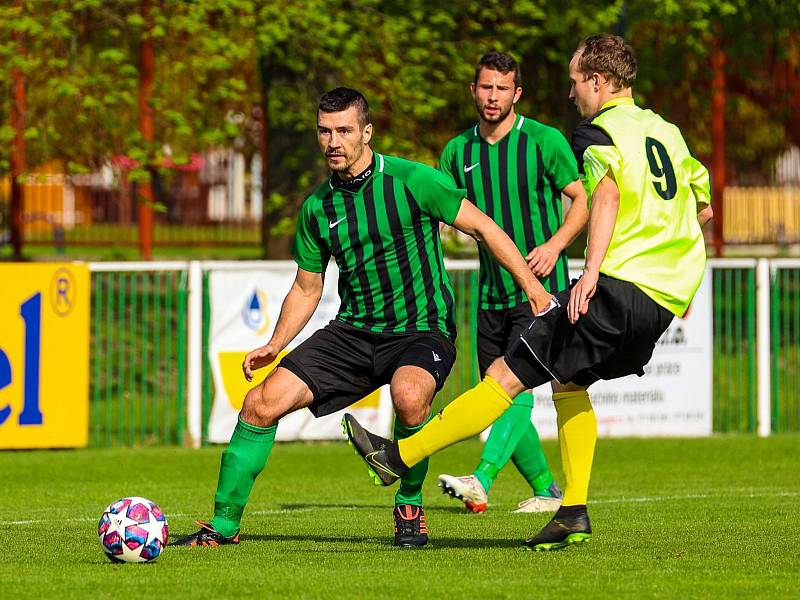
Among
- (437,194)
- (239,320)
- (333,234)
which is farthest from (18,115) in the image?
(437,194)

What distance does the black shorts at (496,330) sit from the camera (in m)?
8.95

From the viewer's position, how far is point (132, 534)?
6.93 m

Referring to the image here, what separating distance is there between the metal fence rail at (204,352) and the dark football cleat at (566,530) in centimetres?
659

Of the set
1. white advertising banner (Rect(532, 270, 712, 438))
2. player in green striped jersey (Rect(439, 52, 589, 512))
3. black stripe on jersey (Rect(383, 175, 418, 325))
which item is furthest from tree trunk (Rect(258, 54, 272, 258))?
black stripe on jersey (Rect(383, 175, 418, 325))

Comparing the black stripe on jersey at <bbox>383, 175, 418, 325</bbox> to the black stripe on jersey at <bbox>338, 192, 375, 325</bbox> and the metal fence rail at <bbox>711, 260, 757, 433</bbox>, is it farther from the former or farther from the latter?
the metal fence rail at <bbox>711, 260, 757, 433</bbox>

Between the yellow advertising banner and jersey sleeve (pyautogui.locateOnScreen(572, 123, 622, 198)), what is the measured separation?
6.75 meters

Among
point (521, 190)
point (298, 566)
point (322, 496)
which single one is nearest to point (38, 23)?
point (322, 496)

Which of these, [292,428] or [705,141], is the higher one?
[705,141]

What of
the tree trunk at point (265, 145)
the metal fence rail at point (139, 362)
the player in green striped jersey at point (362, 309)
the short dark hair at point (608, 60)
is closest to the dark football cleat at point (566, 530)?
the player in green striped jersey at point (362, 309)

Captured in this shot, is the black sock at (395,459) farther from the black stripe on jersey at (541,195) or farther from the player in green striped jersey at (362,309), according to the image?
the black stripe on jersey at (541,195)

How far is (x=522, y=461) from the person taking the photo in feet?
30.8

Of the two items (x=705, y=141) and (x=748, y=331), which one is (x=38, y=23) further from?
(x=705, y=141)

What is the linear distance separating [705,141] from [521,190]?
2645 centimetres

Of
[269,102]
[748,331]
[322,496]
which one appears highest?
[269,102]
